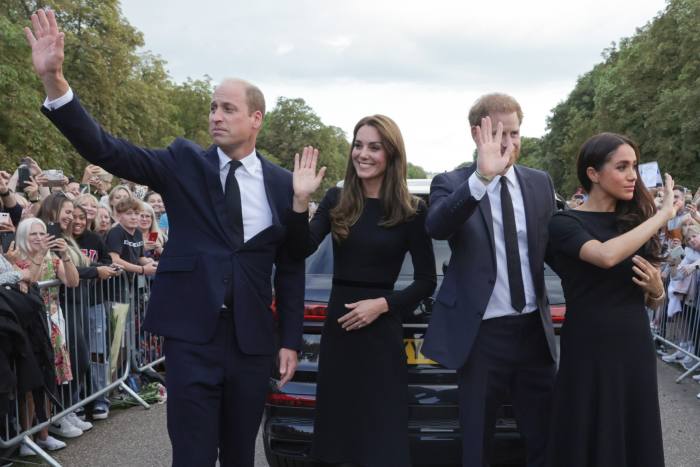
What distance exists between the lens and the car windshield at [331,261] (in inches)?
176

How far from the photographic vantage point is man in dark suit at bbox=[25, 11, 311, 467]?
315 cm

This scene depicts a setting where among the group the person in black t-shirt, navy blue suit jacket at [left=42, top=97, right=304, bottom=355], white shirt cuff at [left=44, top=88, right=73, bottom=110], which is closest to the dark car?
navy blue suit jacket at [left=42, top=97, right=304, bottom=355]

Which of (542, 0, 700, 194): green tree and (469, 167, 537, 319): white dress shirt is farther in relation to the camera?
(542, 0, 700, 194): green tree

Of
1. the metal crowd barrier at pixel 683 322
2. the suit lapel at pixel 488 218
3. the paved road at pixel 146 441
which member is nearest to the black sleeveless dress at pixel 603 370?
the suit lapel at pixel 488 218

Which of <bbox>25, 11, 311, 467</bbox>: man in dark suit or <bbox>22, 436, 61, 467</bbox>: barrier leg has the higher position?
<bbox>25, 11, 311, 467</bbox>: man in dark suit

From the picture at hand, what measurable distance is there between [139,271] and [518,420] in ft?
15.3

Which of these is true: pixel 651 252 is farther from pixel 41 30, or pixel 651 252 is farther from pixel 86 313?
pixel 86 313

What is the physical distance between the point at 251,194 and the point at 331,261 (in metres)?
1.28

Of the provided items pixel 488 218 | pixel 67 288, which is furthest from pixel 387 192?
pixel 67 288

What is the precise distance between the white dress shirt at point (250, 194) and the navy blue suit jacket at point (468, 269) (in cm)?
73

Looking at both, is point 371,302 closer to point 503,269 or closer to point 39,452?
point 503,269

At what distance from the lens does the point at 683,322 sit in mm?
9258

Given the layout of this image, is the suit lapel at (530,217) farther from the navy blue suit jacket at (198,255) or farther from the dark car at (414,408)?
the navy blue suit jacket at (198,255)

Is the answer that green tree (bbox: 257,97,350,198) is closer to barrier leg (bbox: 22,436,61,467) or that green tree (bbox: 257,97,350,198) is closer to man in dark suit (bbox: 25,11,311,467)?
barrier leg (bbox: 22,436,61,467)
